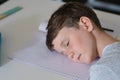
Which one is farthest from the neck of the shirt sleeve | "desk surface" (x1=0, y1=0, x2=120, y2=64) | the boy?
"desk surface" (x1=0, y1=0, x2=120, y2=64)

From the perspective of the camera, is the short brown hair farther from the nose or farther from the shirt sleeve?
the shirt sleeve

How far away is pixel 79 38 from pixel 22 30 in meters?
0.33

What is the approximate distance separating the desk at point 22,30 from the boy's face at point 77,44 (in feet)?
0.36

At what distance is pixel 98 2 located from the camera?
5.58ft

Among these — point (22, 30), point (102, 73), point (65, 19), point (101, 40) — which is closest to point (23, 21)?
point (22, 30)

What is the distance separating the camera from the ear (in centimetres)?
100

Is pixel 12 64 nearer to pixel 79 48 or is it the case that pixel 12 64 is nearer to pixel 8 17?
pixel 79 48

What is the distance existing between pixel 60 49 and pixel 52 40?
49 mm

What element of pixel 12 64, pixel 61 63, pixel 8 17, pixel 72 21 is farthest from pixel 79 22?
pixel 8 17

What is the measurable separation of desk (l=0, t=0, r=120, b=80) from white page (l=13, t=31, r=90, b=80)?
0.08ft

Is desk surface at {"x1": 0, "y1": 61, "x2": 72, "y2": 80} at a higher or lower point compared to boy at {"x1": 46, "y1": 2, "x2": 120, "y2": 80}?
lower

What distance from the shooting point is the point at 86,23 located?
101 cm

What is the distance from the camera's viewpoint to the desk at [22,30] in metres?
0.93

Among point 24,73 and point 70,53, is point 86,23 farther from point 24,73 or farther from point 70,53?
point 24,73
